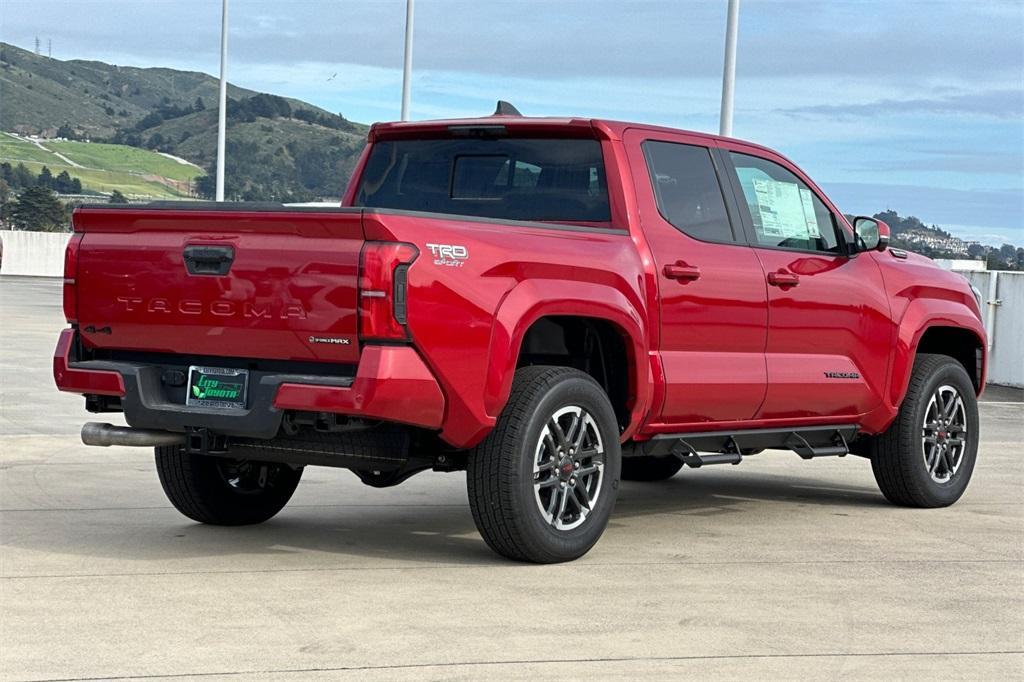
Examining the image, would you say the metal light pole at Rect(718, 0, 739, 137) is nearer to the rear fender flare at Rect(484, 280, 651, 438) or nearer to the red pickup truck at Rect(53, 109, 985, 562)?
the red pickup truck at Rect(53, 109, 985, 562)

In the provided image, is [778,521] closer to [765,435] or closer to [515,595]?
[765,435]

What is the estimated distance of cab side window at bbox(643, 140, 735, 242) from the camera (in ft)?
26.9

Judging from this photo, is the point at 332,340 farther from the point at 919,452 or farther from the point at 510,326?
the point at 919,452

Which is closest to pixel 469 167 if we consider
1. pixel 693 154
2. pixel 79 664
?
pixel 693 154

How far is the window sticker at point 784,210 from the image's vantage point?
8898 mm

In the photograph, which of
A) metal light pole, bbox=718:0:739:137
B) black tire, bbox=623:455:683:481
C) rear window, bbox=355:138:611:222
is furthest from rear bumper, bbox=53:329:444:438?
metal light pole, bbox=718:0:739:137

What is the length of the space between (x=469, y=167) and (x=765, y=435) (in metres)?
2.08

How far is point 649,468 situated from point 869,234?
7.71 feet

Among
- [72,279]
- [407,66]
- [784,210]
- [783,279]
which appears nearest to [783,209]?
[784,210]

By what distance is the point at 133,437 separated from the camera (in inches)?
279

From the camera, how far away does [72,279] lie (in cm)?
736

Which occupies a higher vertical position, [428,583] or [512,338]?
[512,338]

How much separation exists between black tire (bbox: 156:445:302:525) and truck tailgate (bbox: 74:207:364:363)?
1.04 metres

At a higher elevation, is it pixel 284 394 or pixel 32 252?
pixel 284 394
